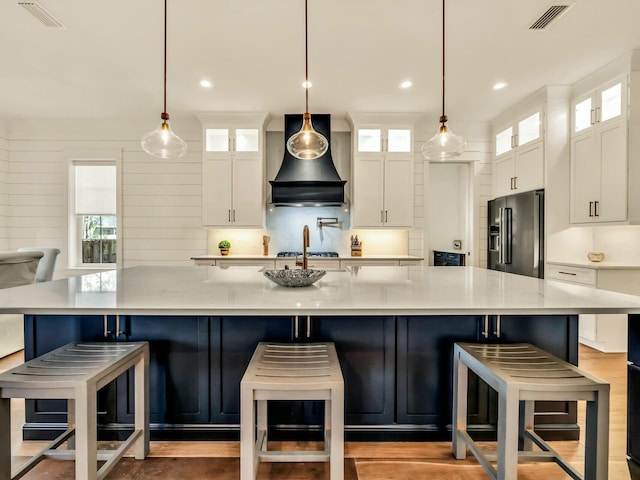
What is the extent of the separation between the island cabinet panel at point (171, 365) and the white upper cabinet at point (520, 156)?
3.94 meters

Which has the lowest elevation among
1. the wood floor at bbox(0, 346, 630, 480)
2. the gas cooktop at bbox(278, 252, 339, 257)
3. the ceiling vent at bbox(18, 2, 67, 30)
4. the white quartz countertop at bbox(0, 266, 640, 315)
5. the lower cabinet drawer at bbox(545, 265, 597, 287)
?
the wood floor at bbox(0, 346, 630, 480)

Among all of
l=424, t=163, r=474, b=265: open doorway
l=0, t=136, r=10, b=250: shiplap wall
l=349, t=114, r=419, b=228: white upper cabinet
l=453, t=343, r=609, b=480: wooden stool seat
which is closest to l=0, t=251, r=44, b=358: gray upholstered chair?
l=0, t=136, r=10, b=250: shiplap wall

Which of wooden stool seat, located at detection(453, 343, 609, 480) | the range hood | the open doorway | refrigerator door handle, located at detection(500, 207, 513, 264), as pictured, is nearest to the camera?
wooden stool seat, located at detection(453, 343, 609, 480)

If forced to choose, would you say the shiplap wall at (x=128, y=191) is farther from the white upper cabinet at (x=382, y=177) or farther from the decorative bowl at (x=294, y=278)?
the decorative bowl at (x=294, y=278)

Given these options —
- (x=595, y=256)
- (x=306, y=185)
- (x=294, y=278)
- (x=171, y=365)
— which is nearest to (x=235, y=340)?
Answer: (x=171, y=365)

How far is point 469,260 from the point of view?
5.05 metres

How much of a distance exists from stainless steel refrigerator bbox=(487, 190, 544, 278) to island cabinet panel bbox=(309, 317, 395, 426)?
286 centimetres

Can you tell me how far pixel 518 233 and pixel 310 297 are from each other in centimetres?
359

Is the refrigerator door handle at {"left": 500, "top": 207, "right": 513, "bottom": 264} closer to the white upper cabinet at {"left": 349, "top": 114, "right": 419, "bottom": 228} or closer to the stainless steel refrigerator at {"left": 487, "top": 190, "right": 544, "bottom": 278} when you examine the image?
the stainless steel refrigerator at {"left": 487, "top": 190, "right": 544, "bottom": 278}

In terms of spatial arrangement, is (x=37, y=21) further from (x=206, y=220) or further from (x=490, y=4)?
(x=490, y=4)

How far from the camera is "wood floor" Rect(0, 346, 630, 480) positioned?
5.57 feet

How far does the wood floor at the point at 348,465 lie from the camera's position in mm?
1696

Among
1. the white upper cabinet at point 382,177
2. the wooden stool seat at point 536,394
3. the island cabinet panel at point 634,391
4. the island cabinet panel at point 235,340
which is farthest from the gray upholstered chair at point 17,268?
the island cabinet panel at point 634,391

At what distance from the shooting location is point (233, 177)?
4648 millimetres
